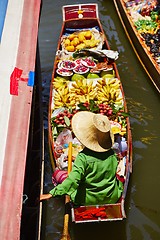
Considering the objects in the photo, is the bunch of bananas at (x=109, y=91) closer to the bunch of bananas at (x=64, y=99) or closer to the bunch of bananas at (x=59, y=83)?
the bunch of bananas at (x=64, y=99)

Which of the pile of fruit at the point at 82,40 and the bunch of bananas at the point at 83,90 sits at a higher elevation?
the pile of fruit at the point at 82,40

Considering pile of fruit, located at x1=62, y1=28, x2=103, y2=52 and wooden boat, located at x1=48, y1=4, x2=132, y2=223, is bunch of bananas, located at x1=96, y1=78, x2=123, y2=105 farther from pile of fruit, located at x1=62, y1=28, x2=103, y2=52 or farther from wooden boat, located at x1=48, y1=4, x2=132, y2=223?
pile of fruit, located at x1=62, y1=28, x2=103, y2=52

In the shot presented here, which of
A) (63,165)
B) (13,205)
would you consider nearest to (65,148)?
(63,165)

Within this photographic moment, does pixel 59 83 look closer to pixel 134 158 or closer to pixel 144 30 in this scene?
pixel 134 158

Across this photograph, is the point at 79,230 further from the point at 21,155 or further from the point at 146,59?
the point at 146,59

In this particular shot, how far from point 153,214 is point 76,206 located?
1.57 m

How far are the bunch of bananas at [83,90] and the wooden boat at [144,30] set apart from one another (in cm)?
Answer: 150

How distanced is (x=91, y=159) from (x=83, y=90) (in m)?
2.77

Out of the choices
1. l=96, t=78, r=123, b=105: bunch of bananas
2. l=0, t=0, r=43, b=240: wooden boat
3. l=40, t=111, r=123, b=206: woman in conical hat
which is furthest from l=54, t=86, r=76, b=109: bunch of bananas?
l=40, t=111, r=123, b=206: woman in conical hat

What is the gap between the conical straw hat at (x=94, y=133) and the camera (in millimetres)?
4551

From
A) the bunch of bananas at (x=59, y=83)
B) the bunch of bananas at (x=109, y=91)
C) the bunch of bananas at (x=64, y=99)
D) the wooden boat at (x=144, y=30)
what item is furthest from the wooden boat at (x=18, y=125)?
the wooden boat at (x=144, y=30)

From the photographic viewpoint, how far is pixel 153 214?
6223 mm

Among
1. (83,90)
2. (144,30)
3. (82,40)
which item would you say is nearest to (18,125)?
(83,90)

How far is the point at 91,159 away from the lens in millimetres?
4594
